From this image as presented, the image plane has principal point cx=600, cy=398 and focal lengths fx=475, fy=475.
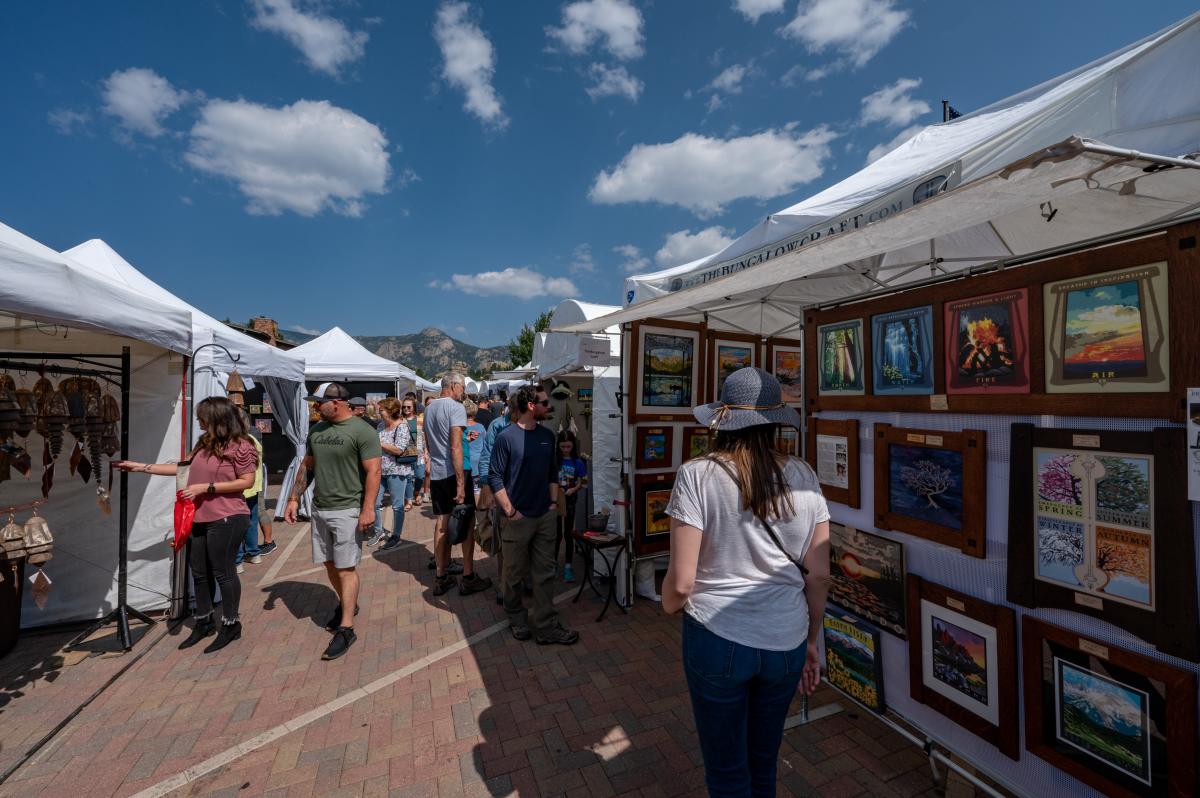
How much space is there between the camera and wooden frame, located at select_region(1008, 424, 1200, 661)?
1.50 m

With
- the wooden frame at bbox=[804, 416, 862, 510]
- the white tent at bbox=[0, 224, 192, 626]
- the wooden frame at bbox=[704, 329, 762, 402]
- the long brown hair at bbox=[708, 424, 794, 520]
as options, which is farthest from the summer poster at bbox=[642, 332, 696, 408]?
the white tent at bbox=[0, 224, 192, 626]

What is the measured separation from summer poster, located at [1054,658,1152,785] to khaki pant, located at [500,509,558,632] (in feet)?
9.41

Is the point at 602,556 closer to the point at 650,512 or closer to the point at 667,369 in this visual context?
the point at 650,512

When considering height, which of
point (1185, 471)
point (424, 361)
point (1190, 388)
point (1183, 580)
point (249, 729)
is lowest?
point (249, 729)

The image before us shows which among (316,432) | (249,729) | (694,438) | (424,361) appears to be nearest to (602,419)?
(694,438)

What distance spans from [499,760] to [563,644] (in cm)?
122

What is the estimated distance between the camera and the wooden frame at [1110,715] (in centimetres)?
153

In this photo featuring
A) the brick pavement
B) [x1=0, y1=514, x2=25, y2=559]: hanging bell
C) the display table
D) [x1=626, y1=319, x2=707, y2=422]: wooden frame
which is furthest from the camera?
[x1=626, y1=319, x2=707, y2=422]: wooden frame

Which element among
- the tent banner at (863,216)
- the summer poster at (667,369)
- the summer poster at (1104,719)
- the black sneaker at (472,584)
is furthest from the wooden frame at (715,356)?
the summer poster at (1104,719)

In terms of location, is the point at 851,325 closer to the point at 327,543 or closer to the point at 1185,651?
the point at 1185,651

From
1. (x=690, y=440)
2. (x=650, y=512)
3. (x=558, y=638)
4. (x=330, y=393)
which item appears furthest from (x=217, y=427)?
(x=690, y=440)

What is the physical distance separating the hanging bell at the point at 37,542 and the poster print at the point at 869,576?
15.7ft

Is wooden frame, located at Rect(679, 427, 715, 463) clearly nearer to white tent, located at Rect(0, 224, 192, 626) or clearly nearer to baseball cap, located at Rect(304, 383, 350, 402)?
baseball cap, located at Rect(304, 383, 350, 402)

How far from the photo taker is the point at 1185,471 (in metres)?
1.48
